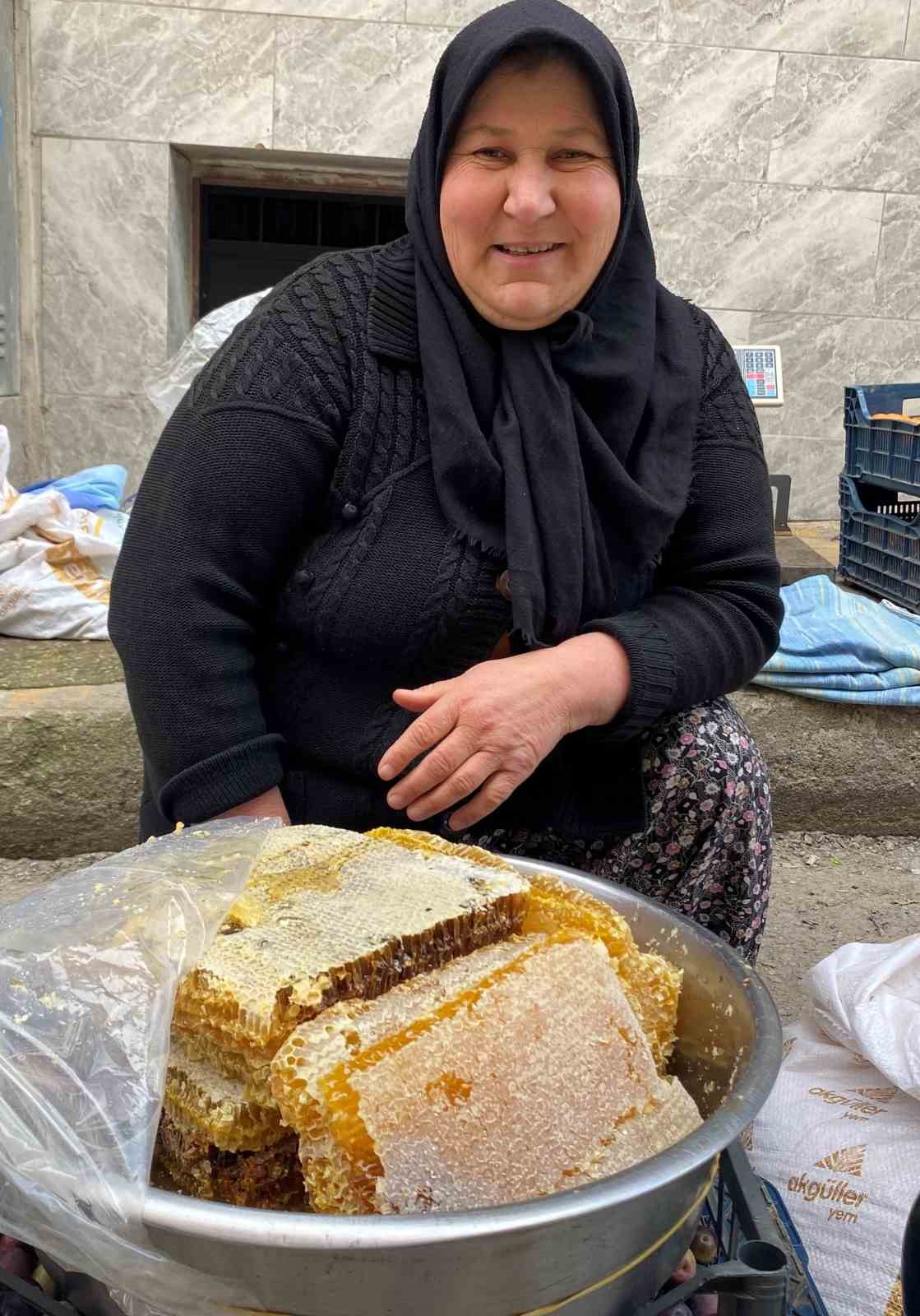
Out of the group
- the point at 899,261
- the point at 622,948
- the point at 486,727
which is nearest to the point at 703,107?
the point at 899,261

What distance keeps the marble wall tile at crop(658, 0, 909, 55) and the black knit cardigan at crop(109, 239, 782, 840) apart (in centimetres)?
399

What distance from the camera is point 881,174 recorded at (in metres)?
5.42

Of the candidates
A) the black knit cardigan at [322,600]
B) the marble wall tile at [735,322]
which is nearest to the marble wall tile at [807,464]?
the marble wall tile at [735,322]

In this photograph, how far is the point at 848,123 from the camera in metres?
5.34

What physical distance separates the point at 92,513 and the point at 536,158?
9.18ft

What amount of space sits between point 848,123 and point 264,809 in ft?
15.9

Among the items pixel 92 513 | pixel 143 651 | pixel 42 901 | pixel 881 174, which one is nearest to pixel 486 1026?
pixel 42 901

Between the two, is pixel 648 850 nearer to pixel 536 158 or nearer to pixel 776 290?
pixel 536 158

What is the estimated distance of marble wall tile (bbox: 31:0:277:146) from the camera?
4.84 metres

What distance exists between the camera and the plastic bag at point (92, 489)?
4.33m

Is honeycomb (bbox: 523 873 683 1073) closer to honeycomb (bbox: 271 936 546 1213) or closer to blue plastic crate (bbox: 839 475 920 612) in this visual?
honeycomb (bbox: 271 936 546 1213)

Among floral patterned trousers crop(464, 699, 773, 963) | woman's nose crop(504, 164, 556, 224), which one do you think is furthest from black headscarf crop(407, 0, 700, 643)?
floral patterned trousers crop(464, 699, 773, 963)

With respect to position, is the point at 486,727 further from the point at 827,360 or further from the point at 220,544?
the point at 827,360

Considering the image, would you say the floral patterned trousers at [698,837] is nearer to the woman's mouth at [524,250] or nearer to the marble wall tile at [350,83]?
the woman's mouth at [524,250]
